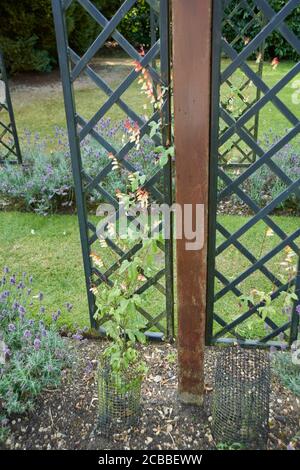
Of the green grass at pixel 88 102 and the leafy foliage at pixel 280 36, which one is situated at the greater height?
the leafy foliage at pixel 280 36

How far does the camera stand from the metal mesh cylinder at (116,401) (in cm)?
212

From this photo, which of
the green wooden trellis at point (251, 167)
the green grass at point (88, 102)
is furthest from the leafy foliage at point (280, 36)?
the green wooden trellis at point (251, 167)

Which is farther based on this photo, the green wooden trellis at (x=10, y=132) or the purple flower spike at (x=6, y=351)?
the green wooden trellis at (x=10, y=132)

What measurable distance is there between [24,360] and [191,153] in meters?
1.31

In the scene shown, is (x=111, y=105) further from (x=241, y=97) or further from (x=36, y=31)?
(x=36, y=31)

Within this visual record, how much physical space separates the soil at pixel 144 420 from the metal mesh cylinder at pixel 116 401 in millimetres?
42

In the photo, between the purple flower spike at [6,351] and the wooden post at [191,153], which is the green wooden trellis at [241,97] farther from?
the purple flower spike at [6,351]

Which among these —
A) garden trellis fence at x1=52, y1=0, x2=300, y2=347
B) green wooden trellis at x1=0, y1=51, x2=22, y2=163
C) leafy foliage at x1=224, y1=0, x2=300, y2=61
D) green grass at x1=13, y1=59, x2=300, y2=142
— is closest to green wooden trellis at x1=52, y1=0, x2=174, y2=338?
garden trellis fence at x1=52, y1=0, x2=300, y2=347

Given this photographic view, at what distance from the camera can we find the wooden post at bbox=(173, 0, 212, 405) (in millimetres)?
1585

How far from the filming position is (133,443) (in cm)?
211

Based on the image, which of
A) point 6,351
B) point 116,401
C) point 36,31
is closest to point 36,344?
point 6,351

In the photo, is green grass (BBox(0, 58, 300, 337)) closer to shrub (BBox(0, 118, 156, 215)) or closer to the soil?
shrub (BBox(0, 118, 156, 215))
